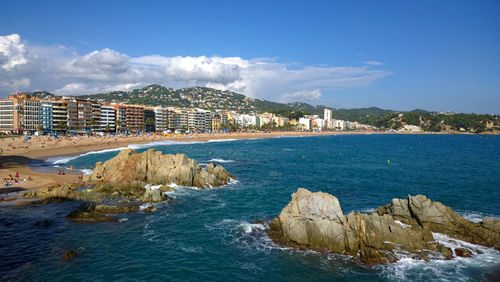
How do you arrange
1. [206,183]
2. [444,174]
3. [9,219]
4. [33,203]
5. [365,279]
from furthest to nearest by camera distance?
[444,174]
[206,183]
[33,203]
[9,219]
[365,279]

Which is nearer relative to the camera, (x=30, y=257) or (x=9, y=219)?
(x=30, y=257)

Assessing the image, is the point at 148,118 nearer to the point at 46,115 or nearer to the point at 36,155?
the point at 46,115

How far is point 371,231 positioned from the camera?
1792cm

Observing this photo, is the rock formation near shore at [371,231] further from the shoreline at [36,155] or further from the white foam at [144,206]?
the shoreline at [36,155]

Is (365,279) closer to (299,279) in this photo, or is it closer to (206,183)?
(299,279)

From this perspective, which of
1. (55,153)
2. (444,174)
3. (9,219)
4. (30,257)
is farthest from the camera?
(55,153)

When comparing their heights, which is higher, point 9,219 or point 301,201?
point 301,201

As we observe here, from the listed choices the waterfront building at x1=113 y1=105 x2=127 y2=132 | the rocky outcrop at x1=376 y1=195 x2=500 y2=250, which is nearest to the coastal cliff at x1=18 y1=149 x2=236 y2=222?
the rocky outcrop at x1=376 y1=195 x2=500 y2=250

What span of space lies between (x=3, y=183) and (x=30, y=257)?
21924mm

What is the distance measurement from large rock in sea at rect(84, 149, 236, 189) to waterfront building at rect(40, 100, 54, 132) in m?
90.4

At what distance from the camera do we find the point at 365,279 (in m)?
14.9

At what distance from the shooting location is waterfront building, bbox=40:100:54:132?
108 metres

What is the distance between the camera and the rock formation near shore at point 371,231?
17531 mm

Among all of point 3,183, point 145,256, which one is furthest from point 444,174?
point 3,183
